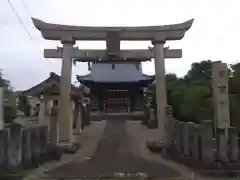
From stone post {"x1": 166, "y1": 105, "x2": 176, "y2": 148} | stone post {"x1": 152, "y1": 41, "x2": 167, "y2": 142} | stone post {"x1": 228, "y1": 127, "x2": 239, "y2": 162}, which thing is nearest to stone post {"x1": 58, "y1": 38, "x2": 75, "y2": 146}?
stone post {"x1": 152, "y1": 41, "x2": 167, "y2": 142}

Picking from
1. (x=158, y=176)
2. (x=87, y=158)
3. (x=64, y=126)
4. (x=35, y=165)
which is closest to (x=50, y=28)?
(x=64, y=126)

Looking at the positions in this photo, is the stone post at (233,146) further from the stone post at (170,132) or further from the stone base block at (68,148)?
the stone base block at (68,148)

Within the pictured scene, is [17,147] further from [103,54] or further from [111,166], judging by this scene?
[103,54]

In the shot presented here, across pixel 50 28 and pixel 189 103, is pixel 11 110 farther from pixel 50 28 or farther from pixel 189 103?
pixel 189 103

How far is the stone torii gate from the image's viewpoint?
1781cm

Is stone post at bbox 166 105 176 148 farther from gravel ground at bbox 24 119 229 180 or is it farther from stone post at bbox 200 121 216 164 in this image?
stone post at bbox 200 121 216 164

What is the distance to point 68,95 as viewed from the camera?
1794cm

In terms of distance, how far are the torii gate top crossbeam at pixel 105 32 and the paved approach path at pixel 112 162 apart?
16.7 ft

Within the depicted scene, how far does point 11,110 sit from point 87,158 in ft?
16.4

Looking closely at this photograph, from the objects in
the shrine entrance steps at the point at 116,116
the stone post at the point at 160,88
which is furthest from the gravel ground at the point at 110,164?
the shrine entrance steps at the point at 116,116

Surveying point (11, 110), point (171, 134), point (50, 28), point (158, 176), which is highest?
point (50, 28)

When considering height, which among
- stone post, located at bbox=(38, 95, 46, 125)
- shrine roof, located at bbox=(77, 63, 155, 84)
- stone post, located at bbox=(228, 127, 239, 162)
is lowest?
stone post, located at bbox=(228, 127, 239, 162)

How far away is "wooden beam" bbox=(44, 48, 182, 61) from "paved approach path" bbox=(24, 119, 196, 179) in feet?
13.9

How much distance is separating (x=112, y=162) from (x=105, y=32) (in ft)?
23.1
